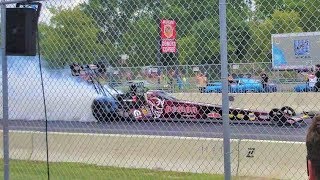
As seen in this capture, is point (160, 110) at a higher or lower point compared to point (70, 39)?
lower

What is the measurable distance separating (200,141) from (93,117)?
3164 mm

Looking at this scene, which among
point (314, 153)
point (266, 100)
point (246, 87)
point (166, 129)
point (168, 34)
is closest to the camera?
point (314, 153)

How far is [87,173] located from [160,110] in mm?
5582

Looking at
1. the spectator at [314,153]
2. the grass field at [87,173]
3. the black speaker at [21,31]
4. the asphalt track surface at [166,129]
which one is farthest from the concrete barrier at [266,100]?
the spectator at [314,153]

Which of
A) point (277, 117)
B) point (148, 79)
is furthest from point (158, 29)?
point (277, 117)

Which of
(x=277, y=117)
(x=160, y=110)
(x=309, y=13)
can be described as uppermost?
(x=309, y=13)

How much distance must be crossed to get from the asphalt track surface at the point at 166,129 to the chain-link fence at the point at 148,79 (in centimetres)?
3

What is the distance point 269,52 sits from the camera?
6.61m

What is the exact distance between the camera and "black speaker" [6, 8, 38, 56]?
6129mm

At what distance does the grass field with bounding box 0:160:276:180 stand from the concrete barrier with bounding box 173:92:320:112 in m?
5.32

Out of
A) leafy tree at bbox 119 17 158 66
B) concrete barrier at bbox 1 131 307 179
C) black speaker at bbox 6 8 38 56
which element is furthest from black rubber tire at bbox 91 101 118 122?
black speaker at bbox 6 8 38 56

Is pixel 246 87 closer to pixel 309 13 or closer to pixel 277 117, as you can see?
pixel 277 117

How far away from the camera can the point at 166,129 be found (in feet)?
41.1

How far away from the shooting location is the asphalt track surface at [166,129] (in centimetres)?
1081
